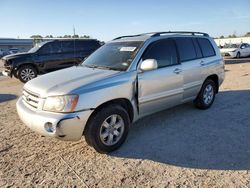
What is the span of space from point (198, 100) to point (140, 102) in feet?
7.08

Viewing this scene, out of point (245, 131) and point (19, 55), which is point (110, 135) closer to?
point (245, 131)

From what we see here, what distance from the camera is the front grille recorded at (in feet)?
12.7

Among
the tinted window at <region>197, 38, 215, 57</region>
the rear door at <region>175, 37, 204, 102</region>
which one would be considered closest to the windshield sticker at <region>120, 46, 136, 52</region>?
the rear door at <region>175, 37, 204, 102</region>

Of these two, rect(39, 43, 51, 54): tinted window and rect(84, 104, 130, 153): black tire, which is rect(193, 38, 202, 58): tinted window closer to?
rect(84, 104, 130, 153): black tire

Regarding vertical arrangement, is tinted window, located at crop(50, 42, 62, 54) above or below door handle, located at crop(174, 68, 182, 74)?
above

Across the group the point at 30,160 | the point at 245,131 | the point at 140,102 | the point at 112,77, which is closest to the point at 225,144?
the point at 245,131

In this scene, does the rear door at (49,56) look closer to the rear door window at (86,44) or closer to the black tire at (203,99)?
the rear door window at (86,44)

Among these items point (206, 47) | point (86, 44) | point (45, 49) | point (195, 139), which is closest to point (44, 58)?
point (45, 49)

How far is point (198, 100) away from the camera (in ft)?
19.8

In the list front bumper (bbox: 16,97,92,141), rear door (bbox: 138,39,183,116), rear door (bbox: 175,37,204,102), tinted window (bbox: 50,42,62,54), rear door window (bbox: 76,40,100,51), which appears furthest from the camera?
rear door window (bbox: 76,40,100,51)

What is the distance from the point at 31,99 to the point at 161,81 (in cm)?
228

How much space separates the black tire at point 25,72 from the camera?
1147 centimetres

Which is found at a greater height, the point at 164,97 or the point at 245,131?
the point at 164,97

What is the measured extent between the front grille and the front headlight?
0.31 m
